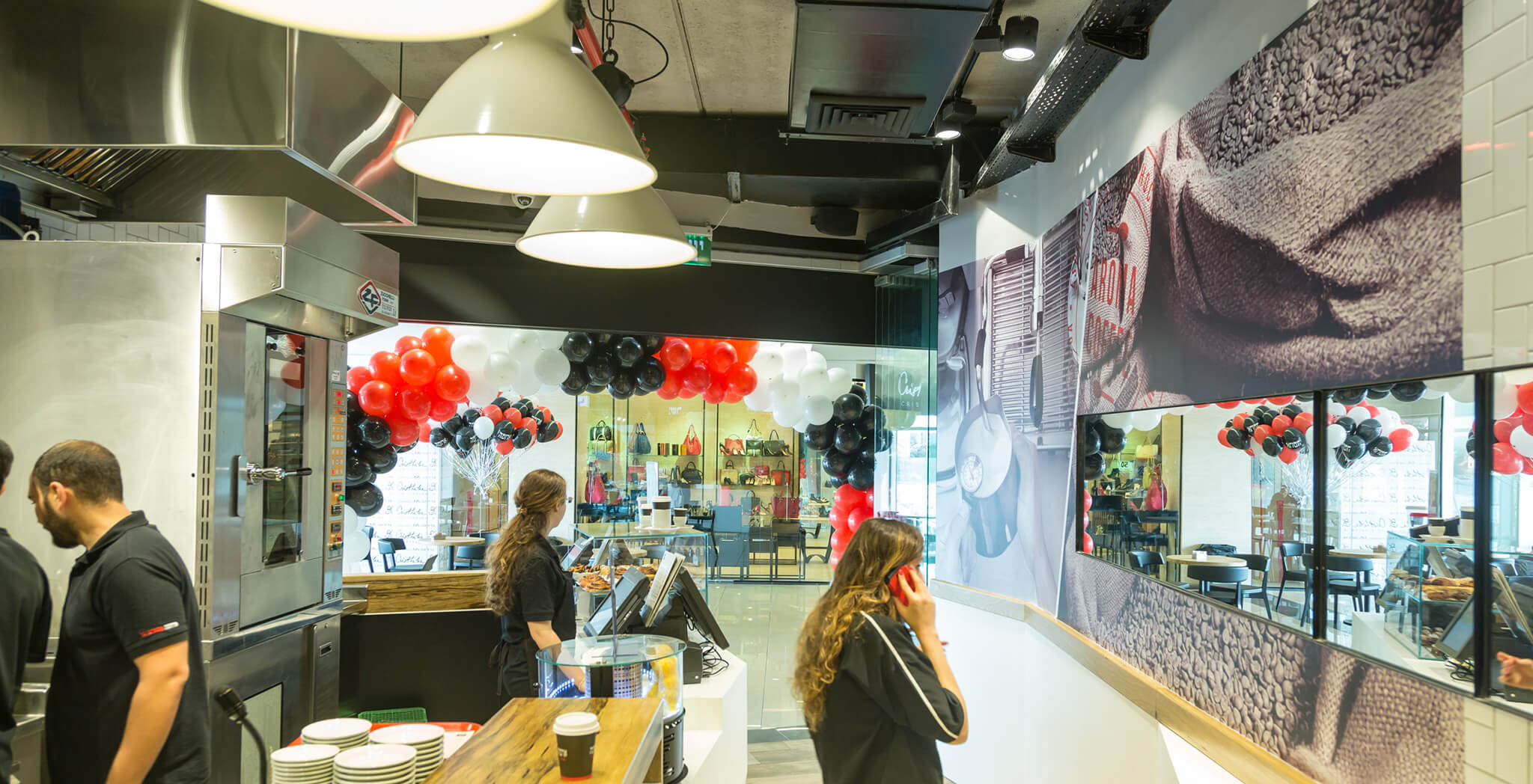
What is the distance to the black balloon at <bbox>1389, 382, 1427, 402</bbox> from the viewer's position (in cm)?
197

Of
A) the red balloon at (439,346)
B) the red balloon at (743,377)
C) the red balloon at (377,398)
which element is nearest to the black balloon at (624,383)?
the red balloon at (743,377)

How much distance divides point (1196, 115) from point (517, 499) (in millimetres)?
2750

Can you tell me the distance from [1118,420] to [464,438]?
774 cm

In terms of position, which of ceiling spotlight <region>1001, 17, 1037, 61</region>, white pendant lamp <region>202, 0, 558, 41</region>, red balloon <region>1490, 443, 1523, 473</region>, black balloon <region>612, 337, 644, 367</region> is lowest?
red balloon <region>1490, 443, 1523, 473</region>

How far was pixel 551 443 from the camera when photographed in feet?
43.0

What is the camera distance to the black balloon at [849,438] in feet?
26.3

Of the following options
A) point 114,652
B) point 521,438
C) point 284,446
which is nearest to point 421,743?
point 114,652

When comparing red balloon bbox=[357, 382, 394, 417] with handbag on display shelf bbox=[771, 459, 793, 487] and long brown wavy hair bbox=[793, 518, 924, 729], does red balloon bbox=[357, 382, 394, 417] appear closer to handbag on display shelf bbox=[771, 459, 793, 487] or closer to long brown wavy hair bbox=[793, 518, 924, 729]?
long brown wavy hair bbox=[793, 518, 924, 729]

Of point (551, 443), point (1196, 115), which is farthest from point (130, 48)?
point (551, 443)

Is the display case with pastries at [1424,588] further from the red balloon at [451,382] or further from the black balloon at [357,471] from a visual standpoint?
the black balloon at [357,471]

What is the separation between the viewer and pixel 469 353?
737 centimetres

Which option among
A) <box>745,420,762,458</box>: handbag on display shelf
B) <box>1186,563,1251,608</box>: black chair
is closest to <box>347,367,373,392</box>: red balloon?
<box>1186,563,1251,608</box>: black chair

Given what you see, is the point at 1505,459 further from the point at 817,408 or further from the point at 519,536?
the point at 817,408

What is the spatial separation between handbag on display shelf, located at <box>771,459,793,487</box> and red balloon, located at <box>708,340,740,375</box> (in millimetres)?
5476
